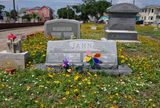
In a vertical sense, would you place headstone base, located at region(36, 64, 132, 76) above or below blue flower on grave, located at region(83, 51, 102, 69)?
below

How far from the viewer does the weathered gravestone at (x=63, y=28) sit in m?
14.4

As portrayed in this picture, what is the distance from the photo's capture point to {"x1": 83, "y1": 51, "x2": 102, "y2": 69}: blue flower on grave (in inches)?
260

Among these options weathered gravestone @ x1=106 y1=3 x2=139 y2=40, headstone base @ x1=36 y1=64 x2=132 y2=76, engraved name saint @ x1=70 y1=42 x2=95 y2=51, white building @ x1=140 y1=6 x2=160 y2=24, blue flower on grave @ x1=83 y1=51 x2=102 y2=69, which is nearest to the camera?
headstone base @ x1=36 y1=64 x2=132 y2=76

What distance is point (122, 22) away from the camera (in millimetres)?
14680

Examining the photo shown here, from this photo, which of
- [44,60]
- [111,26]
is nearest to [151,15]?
[111,26]

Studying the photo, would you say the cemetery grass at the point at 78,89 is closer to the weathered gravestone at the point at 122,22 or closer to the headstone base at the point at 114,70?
the headstone base at the point at 114,70

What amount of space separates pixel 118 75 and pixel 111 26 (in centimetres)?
863

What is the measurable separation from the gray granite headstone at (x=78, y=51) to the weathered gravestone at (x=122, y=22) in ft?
24.2

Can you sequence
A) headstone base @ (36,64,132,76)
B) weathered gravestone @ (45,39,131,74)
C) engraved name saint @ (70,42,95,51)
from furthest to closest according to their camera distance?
engraved name saint @ (70,42,95,51) < weathered gravestone @ (45,39,131,74) < headstone base @ (36,64,132,76)

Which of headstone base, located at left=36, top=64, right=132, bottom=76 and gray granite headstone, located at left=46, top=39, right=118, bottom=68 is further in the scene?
gray granite headstone, located at left=46, top=39, right=118, bottom=68

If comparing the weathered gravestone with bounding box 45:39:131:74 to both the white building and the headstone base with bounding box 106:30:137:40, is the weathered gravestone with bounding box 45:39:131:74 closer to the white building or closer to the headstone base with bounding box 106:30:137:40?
the headstone base with bounding box 106:30:137:40

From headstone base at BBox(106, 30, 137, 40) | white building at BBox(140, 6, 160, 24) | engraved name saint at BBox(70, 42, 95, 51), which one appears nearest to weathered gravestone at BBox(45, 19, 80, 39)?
headstone base at BBox(106, 30, 137, 40)

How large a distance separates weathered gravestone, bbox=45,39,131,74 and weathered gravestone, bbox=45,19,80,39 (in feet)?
23.8

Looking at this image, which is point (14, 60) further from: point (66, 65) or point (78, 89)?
point (78, 89)
